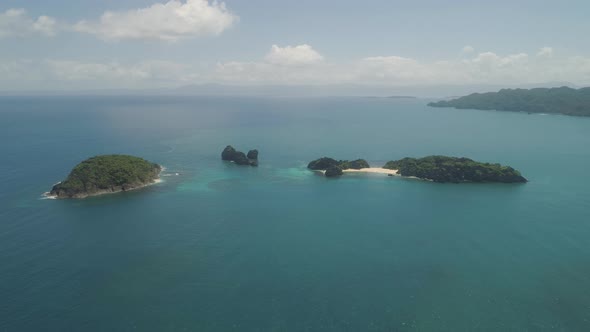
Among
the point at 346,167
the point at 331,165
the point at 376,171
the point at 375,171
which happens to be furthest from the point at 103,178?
the point at 376,171

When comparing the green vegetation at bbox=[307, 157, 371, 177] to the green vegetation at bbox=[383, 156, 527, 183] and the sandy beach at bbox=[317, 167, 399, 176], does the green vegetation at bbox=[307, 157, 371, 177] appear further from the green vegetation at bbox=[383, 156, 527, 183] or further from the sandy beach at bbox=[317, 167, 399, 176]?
the green vegetation at bbox=[383, 156, 527, 183]

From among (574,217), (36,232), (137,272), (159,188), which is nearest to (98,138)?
(159,188)

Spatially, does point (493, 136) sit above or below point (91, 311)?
above

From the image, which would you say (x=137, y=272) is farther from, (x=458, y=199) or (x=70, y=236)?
(x=458, y=199)

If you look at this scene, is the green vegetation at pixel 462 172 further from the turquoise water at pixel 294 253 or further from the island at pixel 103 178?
the island at pixel 103 178

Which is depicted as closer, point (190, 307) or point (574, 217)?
point (190, 307)

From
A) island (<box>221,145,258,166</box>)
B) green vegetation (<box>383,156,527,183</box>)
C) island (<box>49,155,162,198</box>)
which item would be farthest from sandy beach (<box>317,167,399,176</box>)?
island (<box>49,155,162,198</box>)

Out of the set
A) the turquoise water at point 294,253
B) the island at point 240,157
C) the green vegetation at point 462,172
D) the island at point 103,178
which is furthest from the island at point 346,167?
the island at point 103,178
